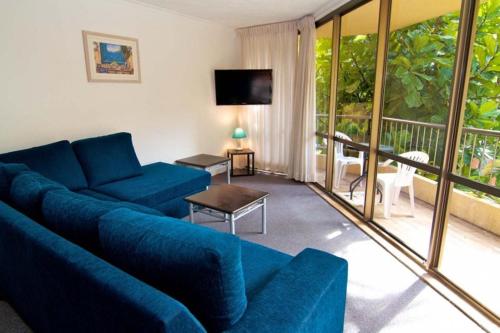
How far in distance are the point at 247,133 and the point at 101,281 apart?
4.46m

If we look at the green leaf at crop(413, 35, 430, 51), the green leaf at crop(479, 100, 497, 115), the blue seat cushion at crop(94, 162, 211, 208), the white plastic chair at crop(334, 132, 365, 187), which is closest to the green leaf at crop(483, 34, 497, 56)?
the green leaf at crop(479, 100, 497, 115)

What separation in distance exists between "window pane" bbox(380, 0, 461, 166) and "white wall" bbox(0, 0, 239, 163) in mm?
2715

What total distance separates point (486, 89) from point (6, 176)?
3.35m

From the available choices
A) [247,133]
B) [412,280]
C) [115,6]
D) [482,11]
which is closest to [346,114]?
[247,133]

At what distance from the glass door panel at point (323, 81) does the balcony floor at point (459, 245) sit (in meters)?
1.27

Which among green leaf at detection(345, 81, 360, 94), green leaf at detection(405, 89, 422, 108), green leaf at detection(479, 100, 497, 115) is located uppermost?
green leaf at detection(345, 81, 360, 94)

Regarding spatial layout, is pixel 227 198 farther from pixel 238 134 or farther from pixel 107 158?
pixel 238 134

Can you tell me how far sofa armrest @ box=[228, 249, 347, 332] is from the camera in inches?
40.1

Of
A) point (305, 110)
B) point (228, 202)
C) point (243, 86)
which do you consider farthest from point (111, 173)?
point (305, 110)

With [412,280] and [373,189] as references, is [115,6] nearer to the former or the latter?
[373,189]

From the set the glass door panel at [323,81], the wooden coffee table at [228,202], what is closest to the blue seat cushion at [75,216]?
the wooden coffee table at [228,202]

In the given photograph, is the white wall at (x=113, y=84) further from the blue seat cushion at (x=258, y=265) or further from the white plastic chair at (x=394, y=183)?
the white plastic chair at (x=394, y=183)

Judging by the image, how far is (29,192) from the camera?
→ 60.9 inches

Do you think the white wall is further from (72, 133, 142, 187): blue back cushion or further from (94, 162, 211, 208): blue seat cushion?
(94, 162, 211, 208): blue seat cushion
